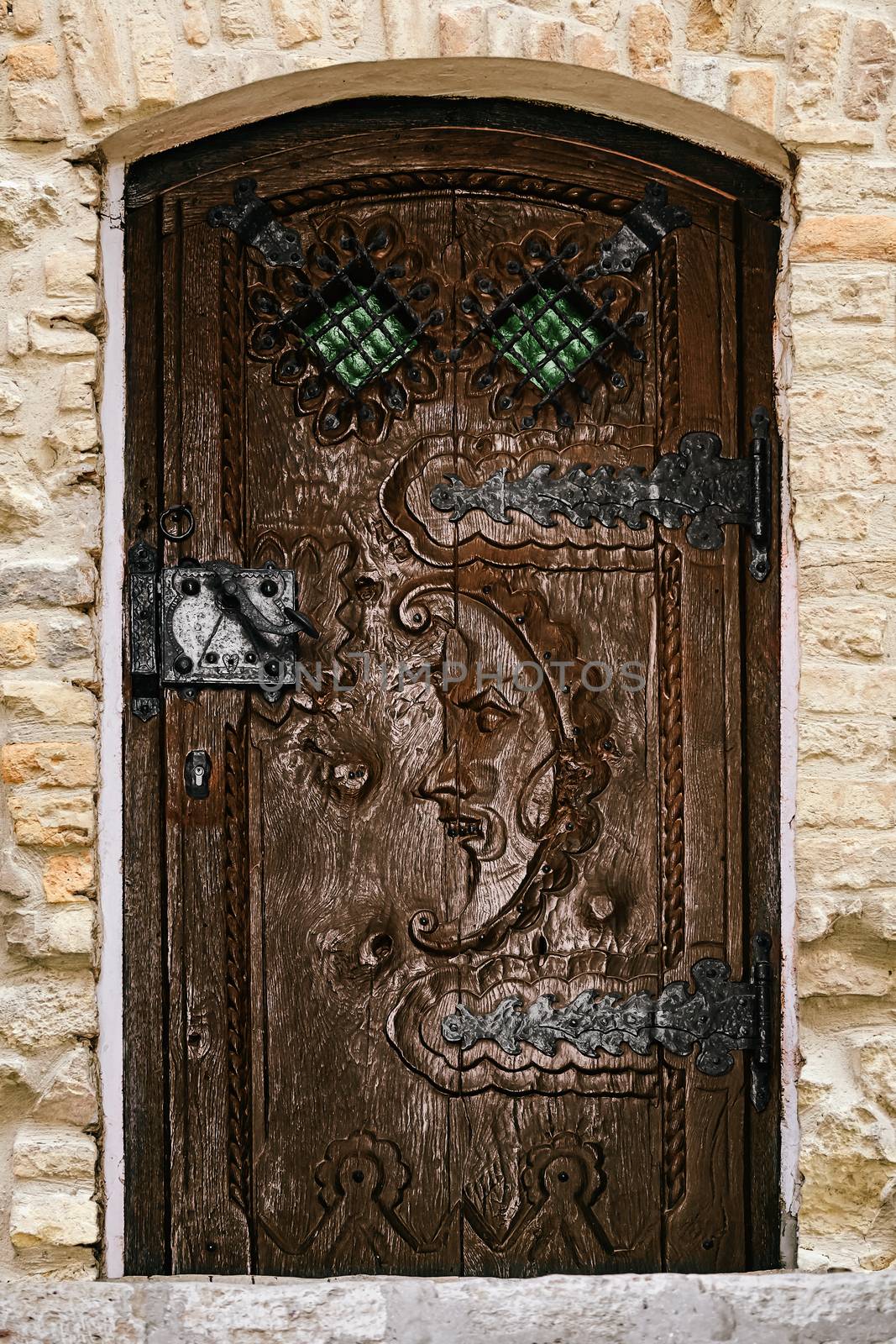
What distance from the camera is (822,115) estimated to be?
7.13ft

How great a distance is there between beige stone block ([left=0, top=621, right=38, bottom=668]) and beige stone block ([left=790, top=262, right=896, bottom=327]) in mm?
1615

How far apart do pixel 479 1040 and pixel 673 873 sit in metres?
0.52

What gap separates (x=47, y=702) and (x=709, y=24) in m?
1.82

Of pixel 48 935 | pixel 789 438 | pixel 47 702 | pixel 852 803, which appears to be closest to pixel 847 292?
pixel 789 438

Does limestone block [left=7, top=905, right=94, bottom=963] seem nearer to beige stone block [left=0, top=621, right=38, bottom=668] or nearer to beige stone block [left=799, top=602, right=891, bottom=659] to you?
beige stone block [left=0, top=621, right=38, bottom=668]

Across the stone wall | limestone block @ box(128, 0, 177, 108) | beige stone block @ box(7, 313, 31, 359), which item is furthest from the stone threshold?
limestone block @ box(128, 0, 177, 108)

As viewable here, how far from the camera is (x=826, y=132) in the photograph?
217cm

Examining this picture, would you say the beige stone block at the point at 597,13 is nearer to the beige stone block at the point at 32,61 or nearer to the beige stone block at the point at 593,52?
the beige stone block at the point at 593,52

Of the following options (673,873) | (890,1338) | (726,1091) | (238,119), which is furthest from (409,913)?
(238,119)

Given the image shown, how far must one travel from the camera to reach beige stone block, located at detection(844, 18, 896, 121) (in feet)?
7.10

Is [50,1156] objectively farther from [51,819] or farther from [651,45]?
[651,45]

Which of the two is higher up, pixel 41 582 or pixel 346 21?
pixel 346 21

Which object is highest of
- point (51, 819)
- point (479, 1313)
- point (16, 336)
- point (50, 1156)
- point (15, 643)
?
point (16, 336)

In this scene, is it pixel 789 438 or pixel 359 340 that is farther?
pixel 359 340
